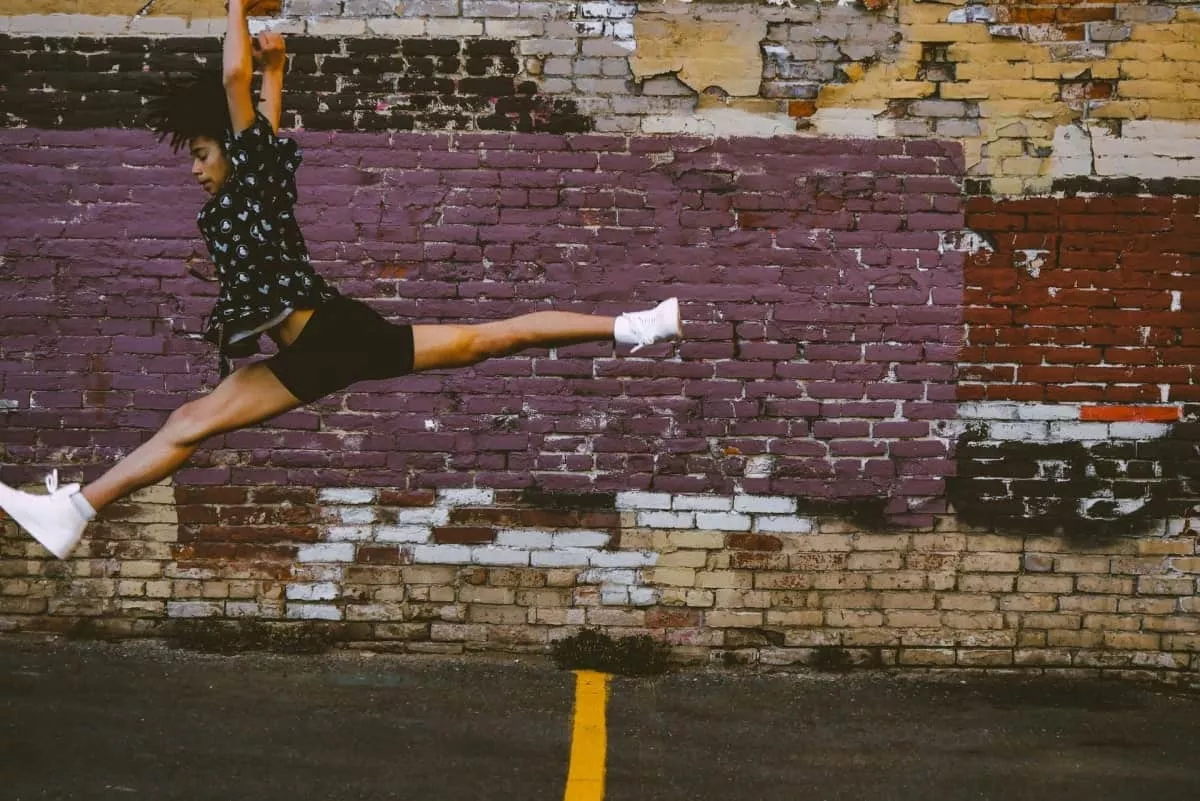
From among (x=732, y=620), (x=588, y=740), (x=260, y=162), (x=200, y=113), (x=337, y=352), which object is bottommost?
(x=588, y=740)

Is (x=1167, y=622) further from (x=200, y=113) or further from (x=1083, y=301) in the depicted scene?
(x=200, y=113)

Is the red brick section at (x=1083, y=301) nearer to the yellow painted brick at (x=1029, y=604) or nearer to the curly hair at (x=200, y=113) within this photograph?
the yellow painted brick at (x=1029, y=604)

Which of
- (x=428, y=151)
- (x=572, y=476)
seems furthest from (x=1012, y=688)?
(x=428, y=151)

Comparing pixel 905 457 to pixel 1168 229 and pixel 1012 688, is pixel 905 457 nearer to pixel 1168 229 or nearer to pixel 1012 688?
pixel 1012 688

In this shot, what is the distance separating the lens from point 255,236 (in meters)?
3.33

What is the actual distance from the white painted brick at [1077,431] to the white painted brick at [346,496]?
3126 mm

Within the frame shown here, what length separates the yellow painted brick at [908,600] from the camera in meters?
5.01

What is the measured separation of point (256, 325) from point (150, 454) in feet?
1.90

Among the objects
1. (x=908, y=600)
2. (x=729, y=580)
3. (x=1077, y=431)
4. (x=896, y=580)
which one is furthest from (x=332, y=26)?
(x=1077, y=431)

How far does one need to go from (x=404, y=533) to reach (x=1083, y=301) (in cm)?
327

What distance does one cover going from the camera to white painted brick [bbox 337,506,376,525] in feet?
16.4

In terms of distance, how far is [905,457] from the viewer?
16.4ft

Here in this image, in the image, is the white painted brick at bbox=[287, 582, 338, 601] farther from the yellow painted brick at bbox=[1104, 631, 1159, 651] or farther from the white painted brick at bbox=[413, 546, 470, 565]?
the yellow painted brick at bbox=[1104, 631, 1159, 651]

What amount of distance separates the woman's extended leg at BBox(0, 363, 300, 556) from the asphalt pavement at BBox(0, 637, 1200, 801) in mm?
868
